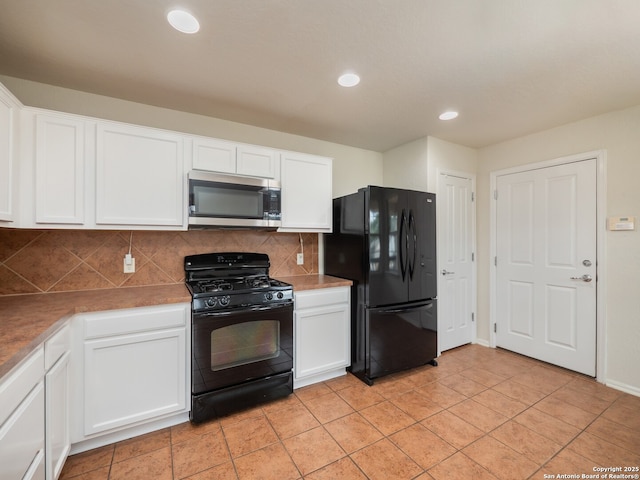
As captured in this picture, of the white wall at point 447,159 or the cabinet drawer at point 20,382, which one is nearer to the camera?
the cabinet drawer at point 20,382

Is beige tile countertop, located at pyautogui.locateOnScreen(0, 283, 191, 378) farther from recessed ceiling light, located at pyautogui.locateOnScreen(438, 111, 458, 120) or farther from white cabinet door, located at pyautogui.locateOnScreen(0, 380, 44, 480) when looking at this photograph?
recessed ceiling light, located at pyautogui.locateOnScreen(438, 111, 458, 120)

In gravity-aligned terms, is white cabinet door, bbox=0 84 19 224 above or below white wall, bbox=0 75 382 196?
below

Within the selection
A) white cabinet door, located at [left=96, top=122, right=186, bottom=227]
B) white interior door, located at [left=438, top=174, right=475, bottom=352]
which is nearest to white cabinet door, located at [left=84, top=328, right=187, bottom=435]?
white cabinet door, located at [left=96, top=122, right=186, bottom=227]

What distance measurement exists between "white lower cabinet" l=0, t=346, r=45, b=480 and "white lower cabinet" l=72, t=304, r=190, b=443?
1.38 ft

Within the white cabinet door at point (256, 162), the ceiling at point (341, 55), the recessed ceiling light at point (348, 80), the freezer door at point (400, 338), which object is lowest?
the freezer door at point (400, 338)

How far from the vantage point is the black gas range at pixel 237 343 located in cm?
199

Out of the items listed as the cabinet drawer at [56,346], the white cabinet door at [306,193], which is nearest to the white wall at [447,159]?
the white cabinet door at [306,193]

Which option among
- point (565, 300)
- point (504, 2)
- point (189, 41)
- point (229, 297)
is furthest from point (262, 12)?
point (565, 300)

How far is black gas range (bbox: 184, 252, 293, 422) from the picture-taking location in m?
1.99

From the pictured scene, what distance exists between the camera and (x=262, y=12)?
1.45 m

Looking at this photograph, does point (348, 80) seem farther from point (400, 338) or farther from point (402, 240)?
point (400, 338)

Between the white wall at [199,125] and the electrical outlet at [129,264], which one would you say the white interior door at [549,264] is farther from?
the electrical outlet at [129,264]

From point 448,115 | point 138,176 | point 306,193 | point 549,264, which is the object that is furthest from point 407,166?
point 138,176

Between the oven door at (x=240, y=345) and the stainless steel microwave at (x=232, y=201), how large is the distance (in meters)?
0.70
